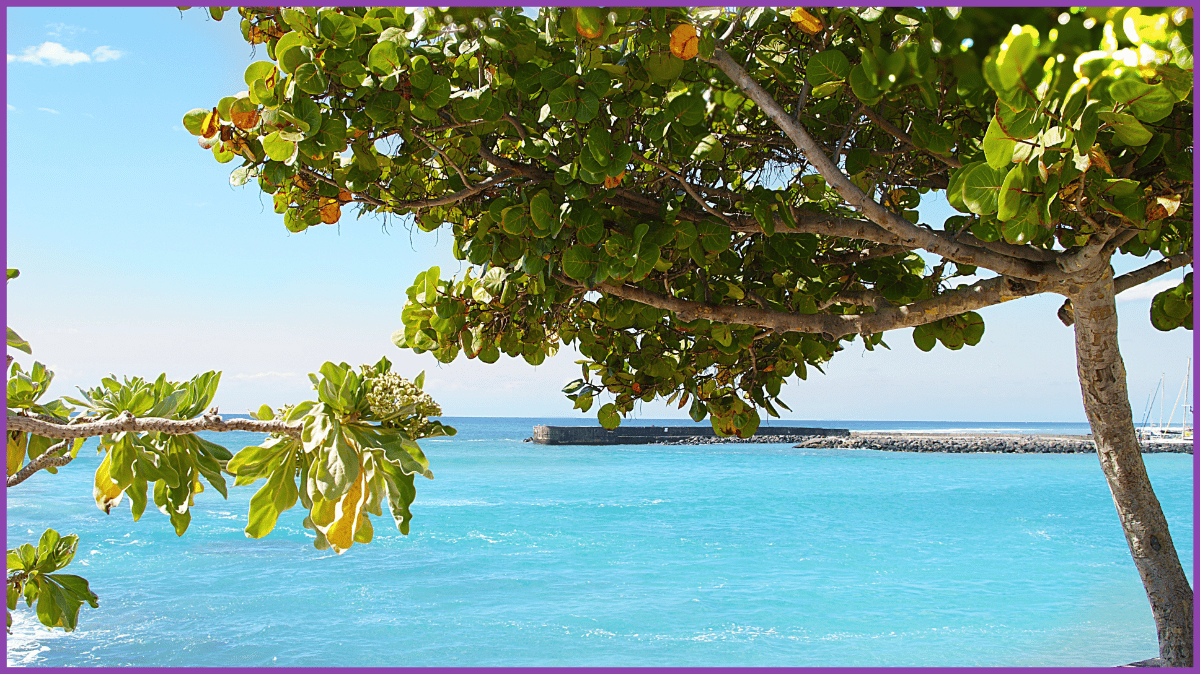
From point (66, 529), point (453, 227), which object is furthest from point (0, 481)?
point (66, 529)

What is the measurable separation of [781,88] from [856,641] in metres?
10.2

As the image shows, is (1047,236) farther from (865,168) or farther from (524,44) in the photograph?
(524,44)

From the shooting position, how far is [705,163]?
3.19 m

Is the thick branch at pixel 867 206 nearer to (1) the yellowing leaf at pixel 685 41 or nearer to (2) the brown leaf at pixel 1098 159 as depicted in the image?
(1) the yellowing leaf at pixel 685 41

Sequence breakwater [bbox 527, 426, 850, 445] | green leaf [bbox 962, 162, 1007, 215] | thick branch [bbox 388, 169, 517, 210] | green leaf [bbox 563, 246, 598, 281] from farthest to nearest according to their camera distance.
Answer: breakwater [bbox 527, 426, 850, 445] → thick branch [bbox 388, 169, 517, 210] → green leaf [bbox 563, 246, 598, 281] → green leaf [bbox 962, 162, 1007, 215]

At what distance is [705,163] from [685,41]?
3.93 feet

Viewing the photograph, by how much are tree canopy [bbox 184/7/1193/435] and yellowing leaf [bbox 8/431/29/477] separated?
1.13 m

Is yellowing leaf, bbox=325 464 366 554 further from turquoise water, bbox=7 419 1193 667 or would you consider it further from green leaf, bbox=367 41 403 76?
turquoise water, bbox=7 419 1193 667

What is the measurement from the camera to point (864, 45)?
250 cm

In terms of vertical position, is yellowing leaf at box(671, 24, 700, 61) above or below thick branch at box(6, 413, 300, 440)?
above

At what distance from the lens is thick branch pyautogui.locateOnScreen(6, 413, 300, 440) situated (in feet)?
5.67

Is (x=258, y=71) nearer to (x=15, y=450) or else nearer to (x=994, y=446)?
(x=15, y=450)

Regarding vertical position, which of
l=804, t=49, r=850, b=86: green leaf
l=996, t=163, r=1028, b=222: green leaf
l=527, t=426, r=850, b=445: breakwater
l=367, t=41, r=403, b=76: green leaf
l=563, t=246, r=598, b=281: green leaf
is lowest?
l=527, t=426, r=850, b=445: breakwater

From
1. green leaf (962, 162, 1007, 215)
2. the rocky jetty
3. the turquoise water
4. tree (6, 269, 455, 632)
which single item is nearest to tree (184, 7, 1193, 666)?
green leaf (962, 162, 1007, 215)
